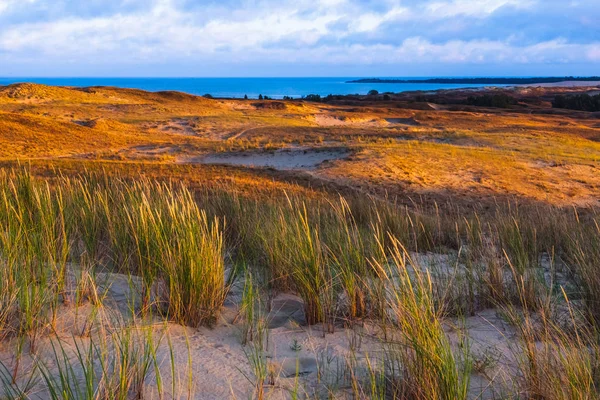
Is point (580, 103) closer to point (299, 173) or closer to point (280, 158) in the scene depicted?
point (280, 158)

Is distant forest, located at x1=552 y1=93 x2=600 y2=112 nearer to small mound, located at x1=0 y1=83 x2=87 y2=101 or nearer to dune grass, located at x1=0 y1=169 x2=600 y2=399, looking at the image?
small mound, located at x1=0 y1=83 x2=87 y2=101

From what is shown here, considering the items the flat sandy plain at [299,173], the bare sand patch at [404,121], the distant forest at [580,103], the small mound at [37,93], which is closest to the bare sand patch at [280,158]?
the flat sandy plain at [299,173]

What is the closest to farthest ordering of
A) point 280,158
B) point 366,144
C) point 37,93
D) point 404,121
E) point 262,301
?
point 262,301, point 280,158, point 366,144, point 404,121, point 37,93

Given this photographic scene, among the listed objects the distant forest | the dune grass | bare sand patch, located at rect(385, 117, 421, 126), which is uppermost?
the dune grass

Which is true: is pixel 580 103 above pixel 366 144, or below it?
above

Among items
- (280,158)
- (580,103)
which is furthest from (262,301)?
(580,103)

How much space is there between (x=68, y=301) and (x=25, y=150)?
17.1 meters

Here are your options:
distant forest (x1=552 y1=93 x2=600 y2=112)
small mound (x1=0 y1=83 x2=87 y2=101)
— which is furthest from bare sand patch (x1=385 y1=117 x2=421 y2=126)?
distant forest (x1=552 y1=93 x2=600 y2=112)

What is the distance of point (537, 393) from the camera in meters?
2.47

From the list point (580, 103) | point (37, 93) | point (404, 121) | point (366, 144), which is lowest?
point (404, 121)

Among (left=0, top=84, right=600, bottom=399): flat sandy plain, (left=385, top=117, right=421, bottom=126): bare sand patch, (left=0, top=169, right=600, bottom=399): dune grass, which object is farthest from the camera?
(left=385, top=117, right=421, bottom=126): bare sand patch

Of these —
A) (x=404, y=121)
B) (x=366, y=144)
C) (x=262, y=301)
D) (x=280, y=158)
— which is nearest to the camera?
(x=262, y=301)

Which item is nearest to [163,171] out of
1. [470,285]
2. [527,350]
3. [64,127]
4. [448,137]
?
[64,127]

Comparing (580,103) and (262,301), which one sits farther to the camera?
(580,103)
